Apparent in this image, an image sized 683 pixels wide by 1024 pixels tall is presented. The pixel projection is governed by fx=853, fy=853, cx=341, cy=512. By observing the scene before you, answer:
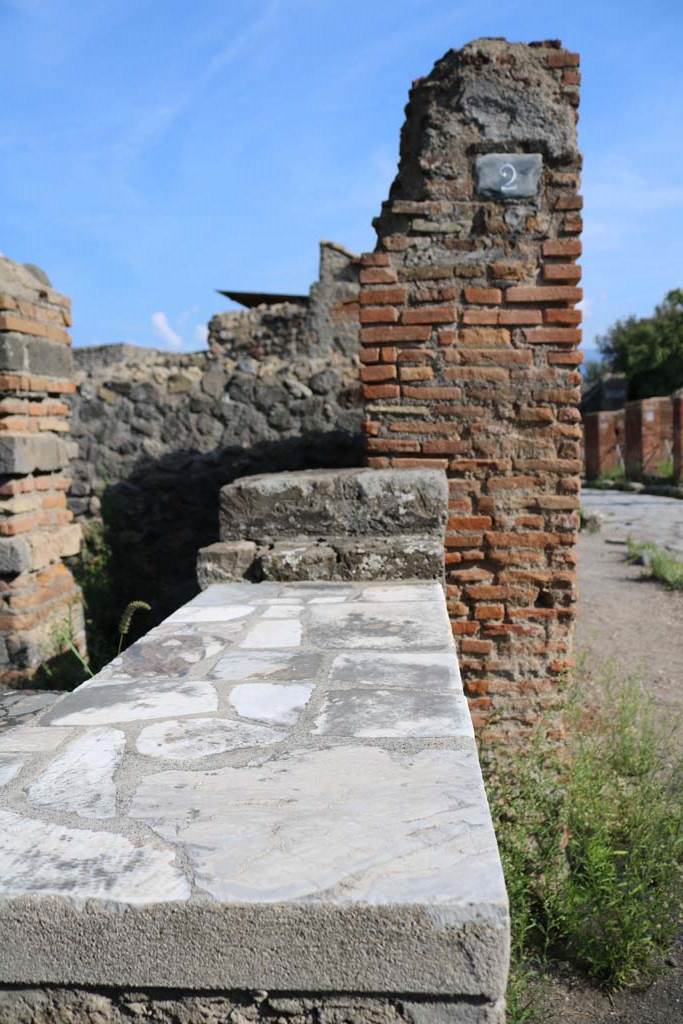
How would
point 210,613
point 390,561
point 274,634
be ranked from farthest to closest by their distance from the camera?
point 390,561 < point 210,613 < point 274,634

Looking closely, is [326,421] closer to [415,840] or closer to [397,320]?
[397,320]

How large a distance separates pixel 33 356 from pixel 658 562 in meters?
6.84

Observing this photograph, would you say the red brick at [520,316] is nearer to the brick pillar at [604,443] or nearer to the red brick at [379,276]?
the red brick at [379,276]

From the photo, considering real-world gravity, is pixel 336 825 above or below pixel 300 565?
below

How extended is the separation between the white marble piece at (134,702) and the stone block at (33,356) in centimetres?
267

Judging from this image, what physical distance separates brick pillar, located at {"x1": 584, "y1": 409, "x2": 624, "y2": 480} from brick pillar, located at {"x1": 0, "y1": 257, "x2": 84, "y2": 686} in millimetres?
19153

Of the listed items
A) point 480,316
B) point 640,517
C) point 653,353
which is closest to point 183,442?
point 480,316

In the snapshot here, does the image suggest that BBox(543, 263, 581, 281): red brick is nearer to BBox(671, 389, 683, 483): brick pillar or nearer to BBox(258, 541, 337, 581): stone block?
BBox(258, 541, 337, 581): stone block

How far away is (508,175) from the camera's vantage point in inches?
147

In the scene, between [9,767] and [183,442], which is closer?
[9,767]

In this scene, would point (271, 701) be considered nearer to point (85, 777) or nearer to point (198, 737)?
point (198, 737)

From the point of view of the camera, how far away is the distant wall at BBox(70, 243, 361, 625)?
242 inches

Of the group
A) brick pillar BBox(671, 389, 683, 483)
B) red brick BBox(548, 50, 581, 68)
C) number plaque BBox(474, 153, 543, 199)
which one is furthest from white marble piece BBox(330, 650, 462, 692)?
brick pillar BBox(671, 389, 683, 483)

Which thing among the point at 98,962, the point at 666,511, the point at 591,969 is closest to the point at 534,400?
the point at 591,969
